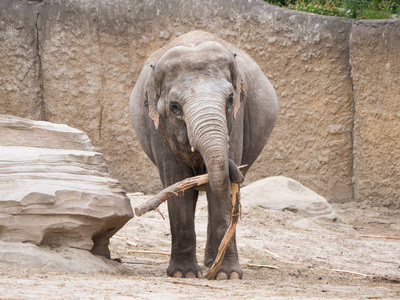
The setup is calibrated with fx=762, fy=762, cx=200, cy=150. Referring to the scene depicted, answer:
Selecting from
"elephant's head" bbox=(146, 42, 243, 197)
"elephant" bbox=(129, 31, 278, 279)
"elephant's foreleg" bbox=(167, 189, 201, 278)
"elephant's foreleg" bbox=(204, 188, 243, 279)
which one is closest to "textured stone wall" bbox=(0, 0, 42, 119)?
"elephant" bbox=(129, 31, 278, 279)

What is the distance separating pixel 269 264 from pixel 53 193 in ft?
8.61

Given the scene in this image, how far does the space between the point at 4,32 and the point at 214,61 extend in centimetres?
679

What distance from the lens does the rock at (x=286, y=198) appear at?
10.1m

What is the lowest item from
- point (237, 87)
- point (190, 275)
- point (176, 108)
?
point (190, 275)

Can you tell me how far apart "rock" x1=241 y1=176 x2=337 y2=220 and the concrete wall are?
47.4 inches

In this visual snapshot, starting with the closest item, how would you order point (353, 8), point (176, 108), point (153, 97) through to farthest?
point (176, 108), point (153, 97), point (353, 8)

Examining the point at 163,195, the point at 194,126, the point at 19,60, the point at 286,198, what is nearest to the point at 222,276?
the point at 163,195

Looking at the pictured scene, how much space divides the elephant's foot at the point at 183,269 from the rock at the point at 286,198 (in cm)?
381

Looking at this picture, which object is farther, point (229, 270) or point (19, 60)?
point (19, 60)

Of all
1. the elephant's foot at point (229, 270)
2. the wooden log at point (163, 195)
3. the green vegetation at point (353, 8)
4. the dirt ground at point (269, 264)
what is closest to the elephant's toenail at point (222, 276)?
the elephant's foot at point (229, 270)

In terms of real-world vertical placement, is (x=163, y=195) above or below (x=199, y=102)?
below

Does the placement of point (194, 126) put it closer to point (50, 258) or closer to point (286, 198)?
point (50, 258)

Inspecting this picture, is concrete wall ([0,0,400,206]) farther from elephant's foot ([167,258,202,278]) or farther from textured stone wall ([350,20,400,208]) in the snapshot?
elephant's foot ([167,258,202,278])

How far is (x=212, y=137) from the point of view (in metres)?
5.32
